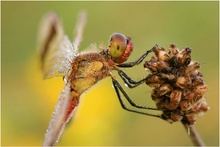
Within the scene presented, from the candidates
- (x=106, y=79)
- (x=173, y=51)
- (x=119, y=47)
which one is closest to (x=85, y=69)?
(x=119, y=47)

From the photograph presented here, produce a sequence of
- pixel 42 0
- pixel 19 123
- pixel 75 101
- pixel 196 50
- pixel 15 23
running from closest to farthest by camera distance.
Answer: pixel 75 101 → pixel 19 123 → pixel 196 50 → pixel 15 23 → pixel 42 0

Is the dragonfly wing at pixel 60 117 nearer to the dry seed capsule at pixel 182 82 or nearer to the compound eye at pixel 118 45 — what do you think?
the compound eye at pixel 118 45

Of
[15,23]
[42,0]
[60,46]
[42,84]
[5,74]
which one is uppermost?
[42,0]

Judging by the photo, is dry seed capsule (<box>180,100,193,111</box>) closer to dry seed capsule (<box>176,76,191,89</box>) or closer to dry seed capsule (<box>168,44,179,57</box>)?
dry seed capsule (<box>176,76,191,89</box>)

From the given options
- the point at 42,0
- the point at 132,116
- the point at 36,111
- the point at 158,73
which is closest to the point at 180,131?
the point at 132,116

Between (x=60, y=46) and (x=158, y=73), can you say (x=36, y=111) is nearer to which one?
(x=60, y=46)

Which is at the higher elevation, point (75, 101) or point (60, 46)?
point (60, 46)


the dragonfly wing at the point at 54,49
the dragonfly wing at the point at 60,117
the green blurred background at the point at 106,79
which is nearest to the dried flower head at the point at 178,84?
the dragonfly wing at the point at 60,117

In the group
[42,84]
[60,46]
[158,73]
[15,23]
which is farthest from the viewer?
[15,23]

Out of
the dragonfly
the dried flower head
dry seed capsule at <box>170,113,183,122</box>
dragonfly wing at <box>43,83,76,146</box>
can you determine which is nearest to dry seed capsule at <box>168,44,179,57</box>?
the dried flower head
